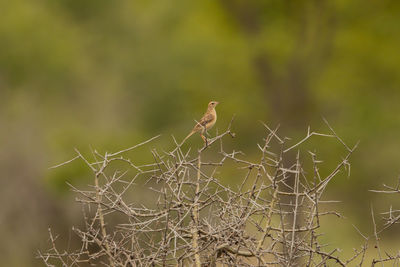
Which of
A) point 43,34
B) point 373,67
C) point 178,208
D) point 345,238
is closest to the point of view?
point 178,208

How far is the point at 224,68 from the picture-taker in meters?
12.8

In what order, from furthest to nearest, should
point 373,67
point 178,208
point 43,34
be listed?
1. point 43,34
2. point 373,67
3. point 178,208

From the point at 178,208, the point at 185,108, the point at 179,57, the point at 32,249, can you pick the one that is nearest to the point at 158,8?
the point at 179,57

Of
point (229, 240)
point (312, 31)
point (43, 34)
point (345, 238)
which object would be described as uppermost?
point (43, 34)

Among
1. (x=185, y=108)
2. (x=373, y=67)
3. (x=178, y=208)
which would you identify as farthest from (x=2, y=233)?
(x=178, y=208)

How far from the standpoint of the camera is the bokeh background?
12359 mm

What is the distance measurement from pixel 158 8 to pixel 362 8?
11.5ft

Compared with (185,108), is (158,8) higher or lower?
higher

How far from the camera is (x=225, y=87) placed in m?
12.5

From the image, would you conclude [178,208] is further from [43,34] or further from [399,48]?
[43,34]

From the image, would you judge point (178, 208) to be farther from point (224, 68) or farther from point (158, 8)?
point (158, 8)

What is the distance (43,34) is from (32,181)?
102 inches

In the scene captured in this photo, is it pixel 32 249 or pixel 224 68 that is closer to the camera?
pixel 32 249

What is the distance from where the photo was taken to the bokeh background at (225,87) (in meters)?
12.4
